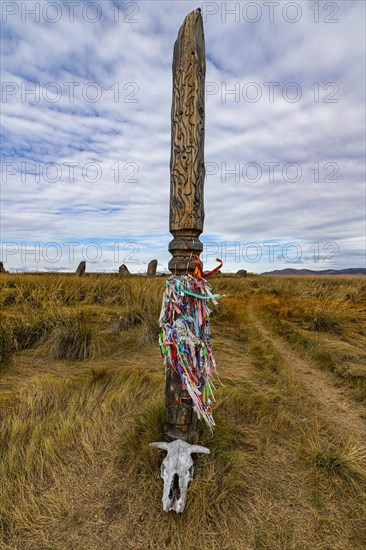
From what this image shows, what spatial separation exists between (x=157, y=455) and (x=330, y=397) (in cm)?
256

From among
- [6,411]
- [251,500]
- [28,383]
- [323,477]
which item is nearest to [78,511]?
[251,500]

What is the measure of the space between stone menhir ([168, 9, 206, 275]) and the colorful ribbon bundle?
14cm

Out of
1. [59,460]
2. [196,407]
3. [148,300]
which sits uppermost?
[148,300]

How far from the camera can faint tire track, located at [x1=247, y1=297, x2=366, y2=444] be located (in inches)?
120

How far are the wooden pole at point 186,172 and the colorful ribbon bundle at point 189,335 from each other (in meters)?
0.11

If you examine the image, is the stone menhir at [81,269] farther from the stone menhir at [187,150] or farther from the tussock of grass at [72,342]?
the stone menhir at [187,150]

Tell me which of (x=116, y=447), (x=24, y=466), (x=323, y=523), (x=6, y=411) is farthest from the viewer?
(x=6, y=411)

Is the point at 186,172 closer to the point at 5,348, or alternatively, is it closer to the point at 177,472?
the point at 177,472

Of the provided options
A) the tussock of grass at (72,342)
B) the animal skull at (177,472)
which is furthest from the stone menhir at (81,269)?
the animal skull at (177,472)

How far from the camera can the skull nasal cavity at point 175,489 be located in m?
1.89

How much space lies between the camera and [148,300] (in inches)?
274

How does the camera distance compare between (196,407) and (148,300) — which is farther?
(148,300)

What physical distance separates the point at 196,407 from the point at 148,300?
4.98 metres

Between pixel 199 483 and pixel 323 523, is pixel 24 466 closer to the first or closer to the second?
pixel 199 483
